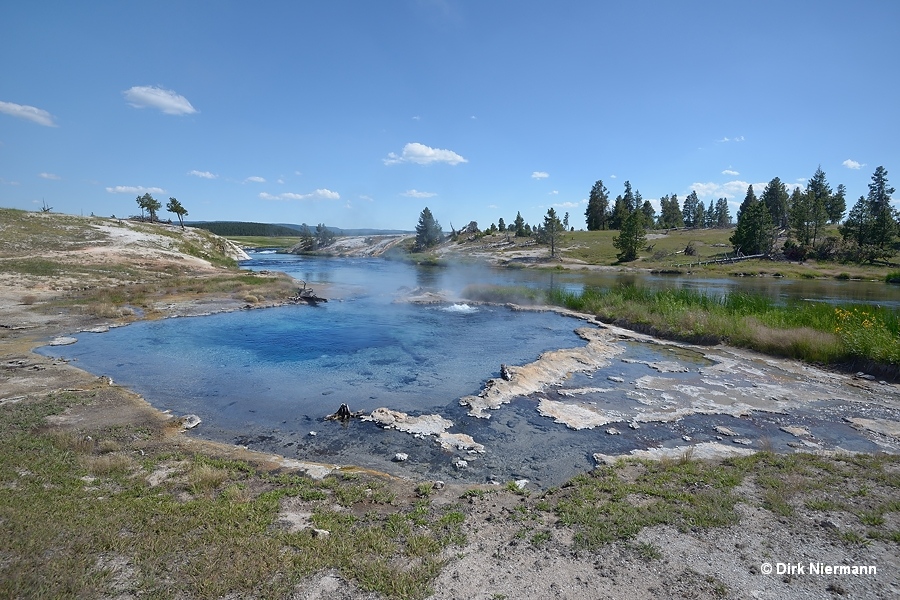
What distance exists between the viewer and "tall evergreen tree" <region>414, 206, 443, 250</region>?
107812 mm

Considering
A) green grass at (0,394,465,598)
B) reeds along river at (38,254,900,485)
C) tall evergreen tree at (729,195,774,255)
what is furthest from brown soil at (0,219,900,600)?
tall evergreen tree at (729,195,774,255)

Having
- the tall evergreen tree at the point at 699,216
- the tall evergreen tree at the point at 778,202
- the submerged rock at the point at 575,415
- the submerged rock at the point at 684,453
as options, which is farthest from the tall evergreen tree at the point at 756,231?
the submerged rock at the point at 684,453

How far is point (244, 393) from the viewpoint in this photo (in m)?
16.6

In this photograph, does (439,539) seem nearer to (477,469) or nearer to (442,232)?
(477,469)

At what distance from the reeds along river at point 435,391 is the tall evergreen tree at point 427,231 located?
264ft

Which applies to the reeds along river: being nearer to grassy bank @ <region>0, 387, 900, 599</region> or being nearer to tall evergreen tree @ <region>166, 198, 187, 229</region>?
grassy bank @ <region>0, 387, 900, 599</region>

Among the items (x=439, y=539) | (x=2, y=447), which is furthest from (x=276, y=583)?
(x=2, y=447)

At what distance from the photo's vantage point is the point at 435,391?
17094mm

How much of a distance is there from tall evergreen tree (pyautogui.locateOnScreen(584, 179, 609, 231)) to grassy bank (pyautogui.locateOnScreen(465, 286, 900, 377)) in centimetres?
8984

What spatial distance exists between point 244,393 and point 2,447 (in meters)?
7.26

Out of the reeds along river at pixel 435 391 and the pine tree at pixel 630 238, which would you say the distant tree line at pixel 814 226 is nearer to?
the pine tree at pixel 630 238

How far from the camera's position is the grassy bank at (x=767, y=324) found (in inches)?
717

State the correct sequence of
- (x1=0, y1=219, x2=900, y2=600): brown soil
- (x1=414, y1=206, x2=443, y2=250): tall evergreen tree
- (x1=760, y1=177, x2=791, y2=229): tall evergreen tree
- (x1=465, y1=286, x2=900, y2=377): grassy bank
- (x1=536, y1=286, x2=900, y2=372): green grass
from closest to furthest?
(x1=0, y1=219, x2=900, y2=600): brown soil → (x1=465, y1=286, x2=900, y2=377): grassy bank → (x1=536, y1=286, x2=900, y2=372): green grass → (x1=760, y1=177, x2=791, y2=229): tall evergreen tree → (x1=414, y1=206, x2=443, y2=250): tall evergreen tree

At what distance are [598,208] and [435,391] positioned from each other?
11380 centimetres
